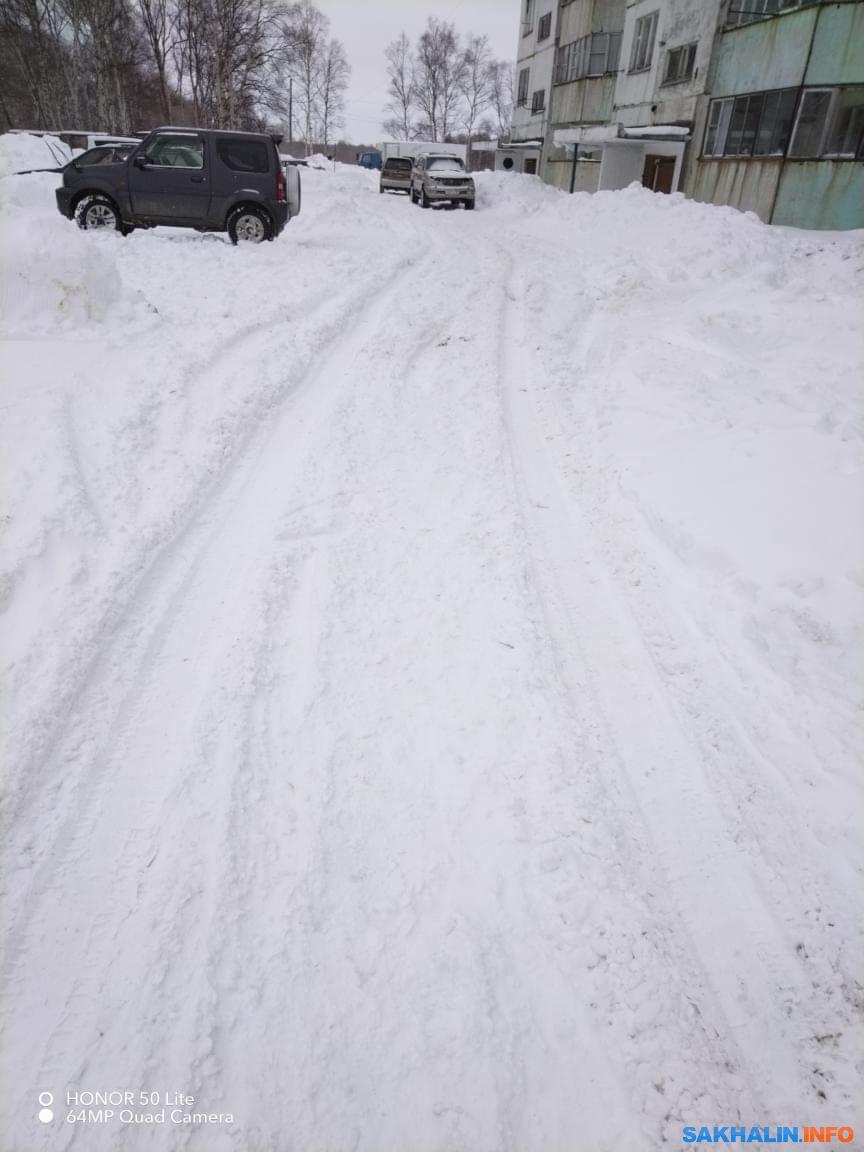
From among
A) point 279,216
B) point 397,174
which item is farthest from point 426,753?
point 397,174

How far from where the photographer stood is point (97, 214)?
13.0 meters

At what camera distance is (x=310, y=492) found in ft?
17.3

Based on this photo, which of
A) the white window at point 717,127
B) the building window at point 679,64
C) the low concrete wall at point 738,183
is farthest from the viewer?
the building window at point 679,64

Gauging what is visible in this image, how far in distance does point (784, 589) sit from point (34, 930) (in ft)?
14.2

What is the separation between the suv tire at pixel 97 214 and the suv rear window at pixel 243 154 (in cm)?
239

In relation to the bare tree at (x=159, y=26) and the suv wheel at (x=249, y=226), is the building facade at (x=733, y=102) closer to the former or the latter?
the suv wheel at (x=249, y=226)

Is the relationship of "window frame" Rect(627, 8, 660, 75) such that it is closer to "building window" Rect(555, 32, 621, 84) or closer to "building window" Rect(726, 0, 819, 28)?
"building window" Rect(555, 32, 621, 84)

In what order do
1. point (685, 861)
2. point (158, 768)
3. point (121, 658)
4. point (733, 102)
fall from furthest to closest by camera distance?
point (733, 102)
point (121, 658)
point (158, 768)
point (685, 861)

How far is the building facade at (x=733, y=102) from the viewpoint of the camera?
48.5 feet

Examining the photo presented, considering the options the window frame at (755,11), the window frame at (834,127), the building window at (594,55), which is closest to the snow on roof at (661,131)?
the window frame at (755,11)

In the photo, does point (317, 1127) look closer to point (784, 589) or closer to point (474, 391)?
point (784, 589)

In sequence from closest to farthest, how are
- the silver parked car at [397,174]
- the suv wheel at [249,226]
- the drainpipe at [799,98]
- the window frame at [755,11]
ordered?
1. the suv wheel at [249,226]
2. the drainpipe at [799,98]
3. the window frame at [755,11]
4. the silver parked car at [397,174]

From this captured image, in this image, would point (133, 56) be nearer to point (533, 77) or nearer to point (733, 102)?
point (533, 77)

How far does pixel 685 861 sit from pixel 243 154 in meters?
14.7
